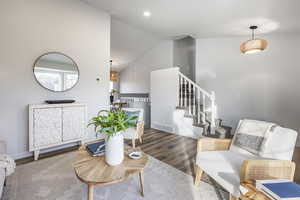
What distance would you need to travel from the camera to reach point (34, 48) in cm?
247

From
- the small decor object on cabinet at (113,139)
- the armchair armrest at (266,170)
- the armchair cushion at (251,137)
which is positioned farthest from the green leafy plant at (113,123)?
the armchair cushion at (251,137)

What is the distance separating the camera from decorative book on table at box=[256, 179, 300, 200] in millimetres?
822

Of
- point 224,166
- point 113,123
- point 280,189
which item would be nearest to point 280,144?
point 224,166

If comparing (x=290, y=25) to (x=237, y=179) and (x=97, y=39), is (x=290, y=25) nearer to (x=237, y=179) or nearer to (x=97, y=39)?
(x=237, y=179)

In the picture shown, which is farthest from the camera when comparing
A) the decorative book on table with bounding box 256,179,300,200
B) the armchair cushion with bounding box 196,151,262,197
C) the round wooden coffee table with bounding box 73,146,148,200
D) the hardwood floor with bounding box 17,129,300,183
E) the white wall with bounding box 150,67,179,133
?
the white wall with bounding box 150,67,179,133

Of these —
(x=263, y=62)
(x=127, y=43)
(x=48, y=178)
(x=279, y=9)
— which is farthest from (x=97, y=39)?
(x=263, y=62)

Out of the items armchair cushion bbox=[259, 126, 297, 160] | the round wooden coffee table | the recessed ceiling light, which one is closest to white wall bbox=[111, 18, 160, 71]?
the recessed ceiling light

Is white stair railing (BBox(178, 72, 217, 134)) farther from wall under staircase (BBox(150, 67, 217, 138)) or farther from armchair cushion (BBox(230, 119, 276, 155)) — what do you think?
armchair cushion (BBox(230, 119, 276, 155))

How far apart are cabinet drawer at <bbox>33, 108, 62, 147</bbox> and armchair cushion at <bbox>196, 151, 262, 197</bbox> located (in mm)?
2456

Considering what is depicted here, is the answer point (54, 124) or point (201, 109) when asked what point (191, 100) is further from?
point (54, 124)

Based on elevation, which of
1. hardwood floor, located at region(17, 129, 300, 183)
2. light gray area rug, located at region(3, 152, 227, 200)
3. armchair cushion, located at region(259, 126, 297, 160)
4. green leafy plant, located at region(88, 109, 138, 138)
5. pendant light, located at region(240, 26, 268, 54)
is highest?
pendant light, located at region(240, 26, 268, 54)

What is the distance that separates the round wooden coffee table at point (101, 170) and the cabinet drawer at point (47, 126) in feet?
4.21

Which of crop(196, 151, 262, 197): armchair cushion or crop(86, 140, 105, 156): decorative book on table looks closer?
crop(196, 151, 262, 197): armchair cushion

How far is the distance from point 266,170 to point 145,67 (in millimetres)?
5596
